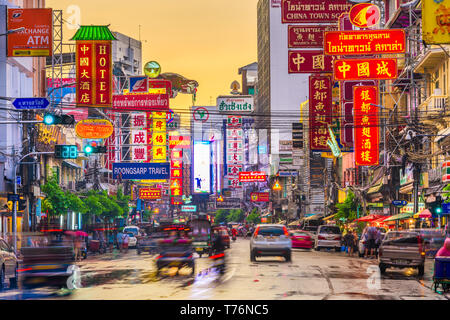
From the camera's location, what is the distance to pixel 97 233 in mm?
60188

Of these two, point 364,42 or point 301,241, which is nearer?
point 364,42

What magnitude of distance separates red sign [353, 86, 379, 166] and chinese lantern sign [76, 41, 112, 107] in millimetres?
17265

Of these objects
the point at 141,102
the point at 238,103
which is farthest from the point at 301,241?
the point at 238,103

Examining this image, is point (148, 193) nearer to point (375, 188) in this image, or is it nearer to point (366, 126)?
point (375, 188)

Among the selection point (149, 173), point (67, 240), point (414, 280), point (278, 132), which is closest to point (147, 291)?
point (67, 240)

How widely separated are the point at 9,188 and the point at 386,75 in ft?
91.5

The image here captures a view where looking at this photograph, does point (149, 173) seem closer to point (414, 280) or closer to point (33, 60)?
point (33, 60)

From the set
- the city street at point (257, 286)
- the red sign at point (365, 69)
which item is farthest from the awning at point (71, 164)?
the city street at point (257, 286)

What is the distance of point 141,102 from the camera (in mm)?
70812

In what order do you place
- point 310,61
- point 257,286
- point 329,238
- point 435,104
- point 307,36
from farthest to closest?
point 310,61 → point 307,36 → point 329,238 → point 435,104 → point 257,286

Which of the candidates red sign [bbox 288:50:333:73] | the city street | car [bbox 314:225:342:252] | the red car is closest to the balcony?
red sign [bbox 288:50:333:73]

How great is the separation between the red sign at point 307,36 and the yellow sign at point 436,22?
23.5 meters

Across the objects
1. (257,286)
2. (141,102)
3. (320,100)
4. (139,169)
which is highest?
(141,102)

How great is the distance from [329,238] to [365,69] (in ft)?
39.4
